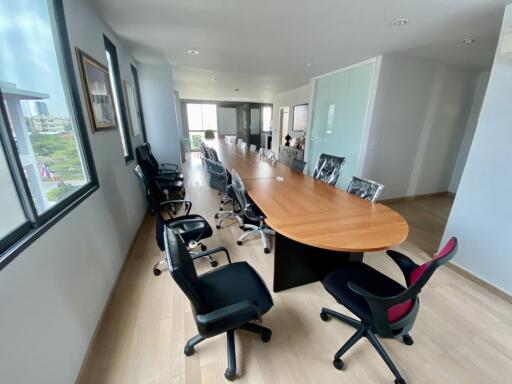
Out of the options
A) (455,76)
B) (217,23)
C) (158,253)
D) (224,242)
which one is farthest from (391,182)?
(158,253)

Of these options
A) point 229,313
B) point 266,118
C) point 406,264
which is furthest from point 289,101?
point 229,313

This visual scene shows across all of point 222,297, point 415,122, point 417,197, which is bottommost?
point 417,197

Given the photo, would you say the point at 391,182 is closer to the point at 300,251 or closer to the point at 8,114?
the point at 300,251

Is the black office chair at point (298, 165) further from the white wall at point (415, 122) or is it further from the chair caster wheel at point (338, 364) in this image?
the chair caster wheel at point (338, 364)

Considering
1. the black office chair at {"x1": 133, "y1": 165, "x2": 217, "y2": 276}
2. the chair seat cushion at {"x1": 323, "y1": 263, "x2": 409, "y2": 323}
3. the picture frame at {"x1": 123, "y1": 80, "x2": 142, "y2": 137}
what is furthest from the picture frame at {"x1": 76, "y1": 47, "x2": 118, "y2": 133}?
the chair seat cushion at {"x1": 323, "y1": 263, "x2": 409, "y2": 323}

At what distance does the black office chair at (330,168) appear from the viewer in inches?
108

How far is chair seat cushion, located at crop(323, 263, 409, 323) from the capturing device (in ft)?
3.92

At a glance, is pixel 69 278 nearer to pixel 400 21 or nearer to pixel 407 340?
pixel 407 340

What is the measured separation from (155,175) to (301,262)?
9.85 ft

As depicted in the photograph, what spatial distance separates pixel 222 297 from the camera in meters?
1.27

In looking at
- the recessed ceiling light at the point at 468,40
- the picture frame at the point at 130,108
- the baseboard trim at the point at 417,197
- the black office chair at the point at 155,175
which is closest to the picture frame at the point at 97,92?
the picture frame at the point at 130,108

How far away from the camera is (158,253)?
2.42 meters

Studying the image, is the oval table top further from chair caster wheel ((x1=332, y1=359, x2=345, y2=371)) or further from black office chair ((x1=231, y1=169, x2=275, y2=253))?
chair caster wheel ((x1=332, y1=359, x2=345, y2=371))

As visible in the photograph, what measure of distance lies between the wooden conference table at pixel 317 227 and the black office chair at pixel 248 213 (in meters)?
0.12
